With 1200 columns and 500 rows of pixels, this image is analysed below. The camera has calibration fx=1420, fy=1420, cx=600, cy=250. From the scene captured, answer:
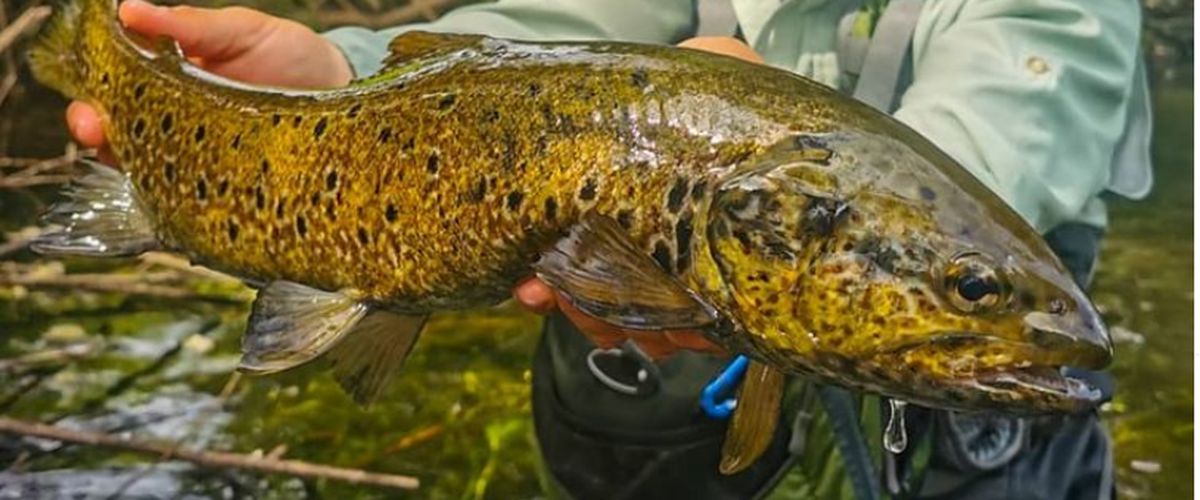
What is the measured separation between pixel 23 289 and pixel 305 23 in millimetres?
266

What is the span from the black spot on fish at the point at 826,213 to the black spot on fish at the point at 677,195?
0.05m

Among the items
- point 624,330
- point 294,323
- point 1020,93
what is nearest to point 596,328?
point 624,330

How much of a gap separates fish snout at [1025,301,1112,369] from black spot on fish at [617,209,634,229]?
0.52 ft

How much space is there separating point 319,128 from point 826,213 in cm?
25

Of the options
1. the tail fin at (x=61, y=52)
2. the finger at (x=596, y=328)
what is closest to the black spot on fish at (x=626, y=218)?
the finger at (x=596, y=328)

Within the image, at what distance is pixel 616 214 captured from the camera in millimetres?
577

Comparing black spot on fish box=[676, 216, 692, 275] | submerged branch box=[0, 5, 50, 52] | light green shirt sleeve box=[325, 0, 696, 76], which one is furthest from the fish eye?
submerged branch box=[0, 5, 50, 52]

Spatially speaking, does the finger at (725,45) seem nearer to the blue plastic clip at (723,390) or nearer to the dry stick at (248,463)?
the blue plastic clip at (723,390)

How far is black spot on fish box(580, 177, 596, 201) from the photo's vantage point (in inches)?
22.9

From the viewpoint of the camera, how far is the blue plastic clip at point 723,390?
2.97ft

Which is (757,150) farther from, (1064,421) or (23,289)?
(23,289)

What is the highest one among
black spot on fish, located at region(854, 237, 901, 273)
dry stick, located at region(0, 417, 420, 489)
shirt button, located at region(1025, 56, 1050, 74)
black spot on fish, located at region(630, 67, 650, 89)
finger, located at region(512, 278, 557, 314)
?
black spot on fish, located at region(630, 67, 650, 89)

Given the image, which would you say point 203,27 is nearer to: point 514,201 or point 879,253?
A: point 514,201

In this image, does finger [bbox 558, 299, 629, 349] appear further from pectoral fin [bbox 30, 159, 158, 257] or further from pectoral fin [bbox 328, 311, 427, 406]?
pectoral fin [bbox 30, 159, 158, 257]
